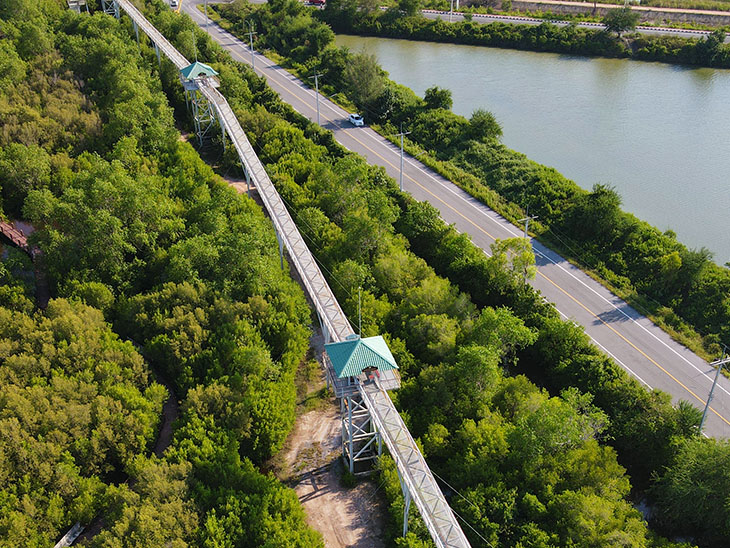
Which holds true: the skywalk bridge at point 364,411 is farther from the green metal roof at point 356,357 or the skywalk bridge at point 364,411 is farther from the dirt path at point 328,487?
the dirt path at point 328,487

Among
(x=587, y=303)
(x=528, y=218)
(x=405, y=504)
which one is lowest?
(x=405, y=504)

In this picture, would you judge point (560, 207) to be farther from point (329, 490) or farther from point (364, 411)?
point (329, 490)

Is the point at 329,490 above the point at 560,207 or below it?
below

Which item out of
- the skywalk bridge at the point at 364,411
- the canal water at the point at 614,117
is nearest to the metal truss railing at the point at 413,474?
the skywalk bridge at the point at 364,411

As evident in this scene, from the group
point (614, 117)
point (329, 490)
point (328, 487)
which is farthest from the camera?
point (614, 117)

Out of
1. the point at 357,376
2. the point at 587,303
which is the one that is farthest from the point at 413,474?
the point at 587,303

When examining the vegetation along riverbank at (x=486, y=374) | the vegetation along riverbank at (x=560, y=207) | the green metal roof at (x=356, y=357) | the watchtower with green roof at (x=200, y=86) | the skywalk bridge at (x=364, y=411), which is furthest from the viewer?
the watchtower with green roof at (x=200, y=86)

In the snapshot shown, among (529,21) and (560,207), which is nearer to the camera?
(560,207)

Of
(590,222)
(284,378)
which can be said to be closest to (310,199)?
(284,378)

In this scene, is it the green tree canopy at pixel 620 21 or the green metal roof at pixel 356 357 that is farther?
the green tree canopy at pixel 620 21
